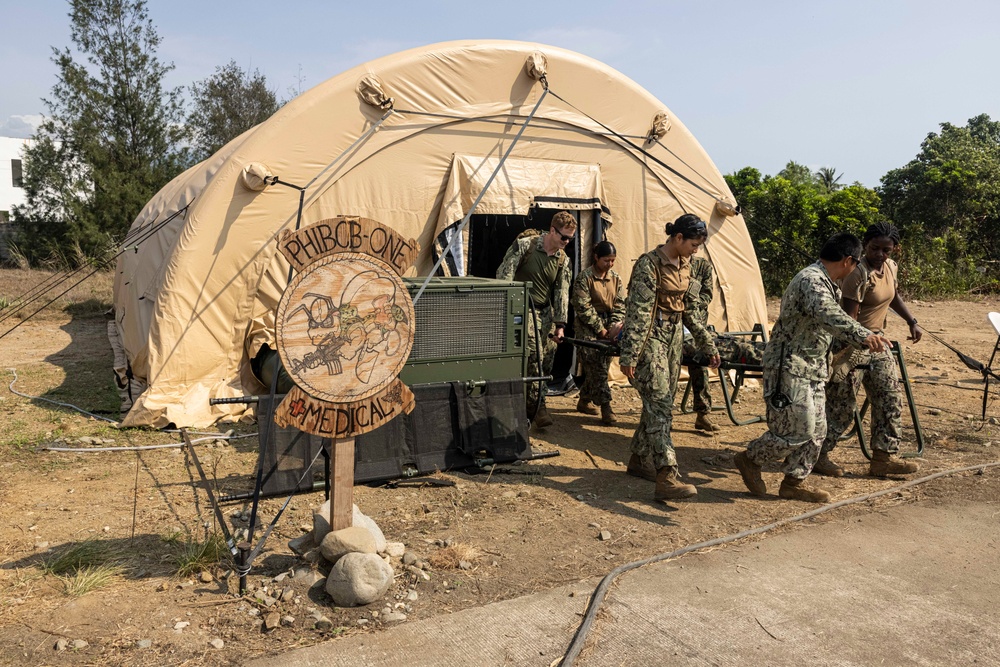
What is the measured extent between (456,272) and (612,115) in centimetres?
244

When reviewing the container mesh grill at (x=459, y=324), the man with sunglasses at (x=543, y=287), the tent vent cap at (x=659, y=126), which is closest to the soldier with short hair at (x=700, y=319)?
the man with sunglasses at (x=543, y=287)

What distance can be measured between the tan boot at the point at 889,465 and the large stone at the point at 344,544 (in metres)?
3.75

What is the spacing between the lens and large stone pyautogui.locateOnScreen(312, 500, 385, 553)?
404 cm

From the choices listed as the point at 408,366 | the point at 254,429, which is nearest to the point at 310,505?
the point at 408,366

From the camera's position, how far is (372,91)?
7.15m

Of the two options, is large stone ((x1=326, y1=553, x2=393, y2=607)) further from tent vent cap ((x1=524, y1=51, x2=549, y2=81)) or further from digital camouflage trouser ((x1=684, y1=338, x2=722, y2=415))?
tent vent cap ((x1=524, y1=51, x2=549, y2=81))

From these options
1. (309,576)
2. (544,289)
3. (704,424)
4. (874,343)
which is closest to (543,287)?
(544,289)

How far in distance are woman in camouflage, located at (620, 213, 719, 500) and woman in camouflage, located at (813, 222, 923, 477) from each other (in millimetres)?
1263

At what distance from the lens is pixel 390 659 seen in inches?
126

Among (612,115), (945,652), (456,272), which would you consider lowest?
(945,652)

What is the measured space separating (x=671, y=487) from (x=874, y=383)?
1728mm

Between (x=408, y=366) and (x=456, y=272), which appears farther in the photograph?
(x=456, y=272)

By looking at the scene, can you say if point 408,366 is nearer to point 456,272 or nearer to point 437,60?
point 456,272

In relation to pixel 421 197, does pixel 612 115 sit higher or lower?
higher
